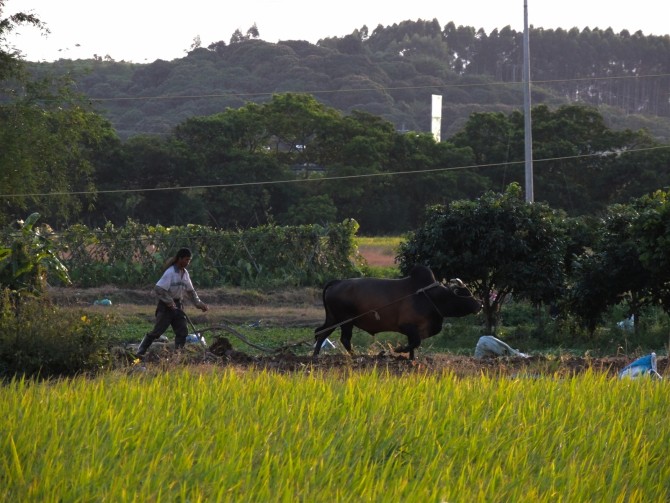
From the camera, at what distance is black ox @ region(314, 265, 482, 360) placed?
13109 millimetres

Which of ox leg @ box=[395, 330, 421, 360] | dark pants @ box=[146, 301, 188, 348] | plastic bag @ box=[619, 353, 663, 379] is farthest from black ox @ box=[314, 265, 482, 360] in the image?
plastic bag @ box=[619, 353, 663, 379]

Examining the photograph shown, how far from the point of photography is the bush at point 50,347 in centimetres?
1053

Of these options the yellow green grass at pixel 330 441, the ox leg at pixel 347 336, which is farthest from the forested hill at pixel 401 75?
the yellow green grass at pixel 330 441

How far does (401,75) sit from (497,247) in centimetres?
10002

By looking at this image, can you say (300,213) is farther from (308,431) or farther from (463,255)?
(308,431)

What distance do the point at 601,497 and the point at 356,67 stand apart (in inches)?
4231

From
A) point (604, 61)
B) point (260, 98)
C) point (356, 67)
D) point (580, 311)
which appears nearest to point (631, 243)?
point (580, 311)

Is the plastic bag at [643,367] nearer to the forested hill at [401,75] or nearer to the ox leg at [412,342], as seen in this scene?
the ox leg at [412,342]

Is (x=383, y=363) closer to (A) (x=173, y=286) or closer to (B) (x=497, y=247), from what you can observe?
(A) (x=173, y=286)

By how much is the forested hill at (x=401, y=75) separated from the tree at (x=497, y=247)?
175 feet

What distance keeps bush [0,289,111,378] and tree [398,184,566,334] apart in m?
8.25

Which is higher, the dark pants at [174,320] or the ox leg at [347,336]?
the dark pants at [174,320]

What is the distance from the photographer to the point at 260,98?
102 metres

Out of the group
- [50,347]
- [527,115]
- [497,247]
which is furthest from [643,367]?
[527,115]
